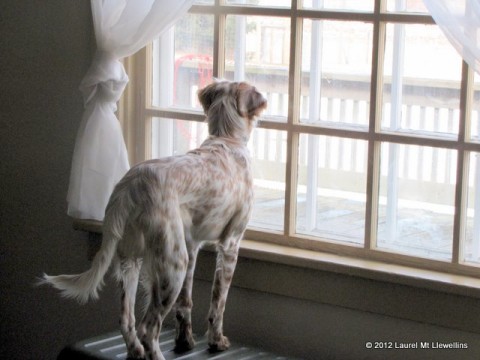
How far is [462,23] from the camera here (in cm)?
217

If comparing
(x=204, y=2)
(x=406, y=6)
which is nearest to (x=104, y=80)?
(x=204, y=2)

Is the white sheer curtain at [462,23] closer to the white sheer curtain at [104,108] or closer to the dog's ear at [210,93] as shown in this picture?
the dog's ear at [210,93]

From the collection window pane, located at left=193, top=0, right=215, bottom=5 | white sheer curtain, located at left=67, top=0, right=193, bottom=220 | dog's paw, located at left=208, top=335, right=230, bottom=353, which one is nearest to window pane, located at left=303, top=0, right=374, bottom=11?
window pane, located at left=193, top=0, right=215, bottom=5

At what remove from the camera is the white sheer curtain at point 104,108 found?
8.93 feet

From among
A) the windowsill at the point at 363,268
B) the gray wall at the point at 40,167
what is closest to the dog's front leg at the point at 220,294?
the windowsill at the point at 363,268

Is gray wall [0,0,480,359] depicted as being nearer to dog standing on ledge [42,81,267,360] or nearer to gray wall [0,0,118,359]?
gray wall [0,0,118,359]

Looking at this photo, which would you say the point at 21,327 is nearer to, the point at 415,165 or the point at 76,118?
the point at 76,118

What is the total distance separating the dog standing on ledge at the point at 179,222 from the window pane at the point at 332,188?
300 millimetres

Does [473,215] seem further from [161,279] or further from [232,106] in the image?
[161,279]

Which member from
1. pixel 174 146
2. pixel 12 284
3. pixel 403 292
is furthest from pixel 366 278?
pixel 12 284

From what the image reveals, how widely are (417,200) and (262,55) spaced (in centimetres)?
67

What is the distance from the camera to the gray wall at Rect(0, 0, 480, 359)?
2.53m

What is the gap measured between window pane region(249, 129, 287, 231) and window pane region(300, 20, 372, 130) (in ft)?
0.44

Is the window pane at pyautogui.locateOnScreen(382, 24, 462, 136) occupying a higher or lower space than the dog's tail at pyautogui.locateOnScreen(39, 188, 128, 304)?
higher
